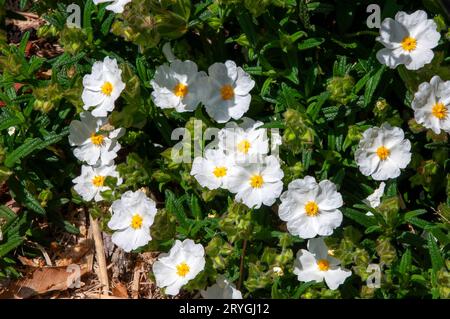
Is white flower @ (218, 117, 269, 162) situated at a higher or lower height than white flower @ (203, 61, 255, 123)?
lower

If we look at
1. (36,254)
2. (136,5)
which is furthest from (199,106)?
(36,254)

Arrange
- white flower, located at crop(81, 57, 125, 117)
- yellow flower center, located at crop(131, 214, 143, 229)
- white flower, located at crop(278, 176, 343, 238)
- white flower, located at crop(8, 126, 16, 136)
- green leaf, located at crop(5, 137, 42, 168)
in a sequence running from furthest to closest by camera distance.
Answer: white flower, located at crop(8, 126, 16, 136) < green leaf, located at crop(5, 137, 42, 168) < white flower, located at crop(81, 57, 125, 117) < yellow flower center, located at crop(131, 214, 143, 229) < white flower, located at crop(278, 176, 343, 238)

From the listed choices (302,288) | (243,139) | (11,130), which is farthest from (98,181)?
(302,288)

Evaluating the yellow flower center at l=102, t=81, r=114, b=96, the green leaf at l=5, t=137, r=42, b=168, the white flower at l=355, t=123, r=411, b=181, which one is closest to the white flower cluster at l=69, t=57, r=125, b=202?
the yellow flower center at l=102, t=81, r=114, b=96

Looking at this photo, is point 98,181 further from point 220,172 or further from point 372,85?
point 372,85

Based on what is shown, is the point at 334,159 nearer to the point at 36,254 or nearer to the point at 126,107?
the point at 126,107

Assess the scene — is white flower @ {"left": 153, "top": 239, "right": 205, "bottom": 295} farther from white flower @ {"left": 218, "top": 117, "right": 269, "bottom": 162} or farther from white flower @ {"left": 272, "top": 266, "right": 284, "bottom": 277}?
white flower @ {"left": 218, "top": 117, "right": 269, "bottom": 162}

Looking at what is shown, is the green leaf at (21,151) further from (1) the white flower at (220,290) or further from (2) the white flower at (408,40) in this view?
(2) the white flower at (408,40)
